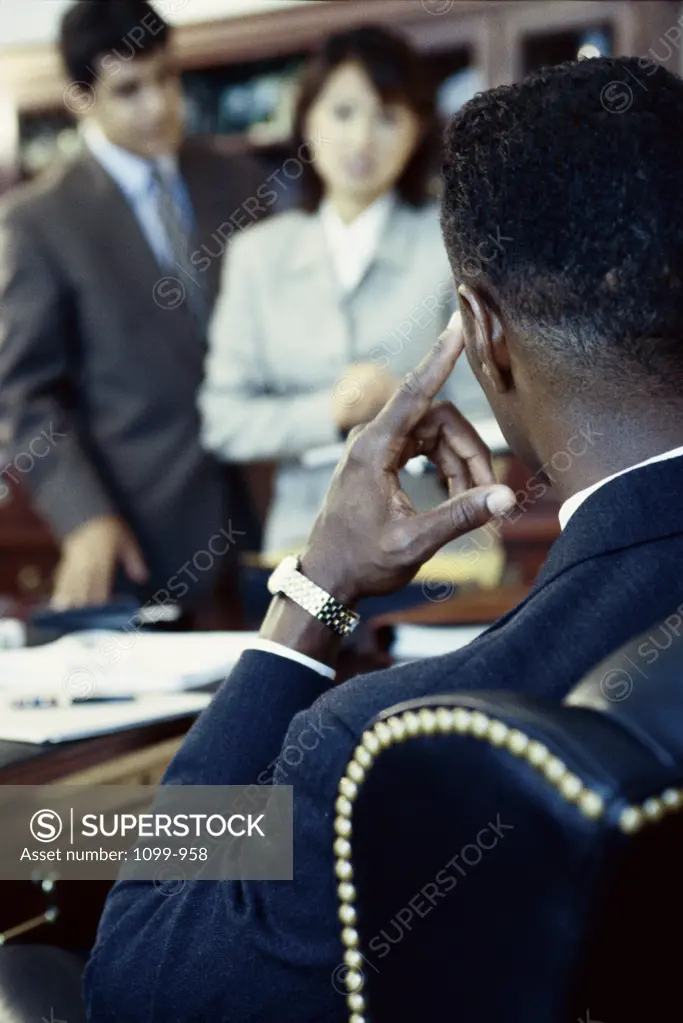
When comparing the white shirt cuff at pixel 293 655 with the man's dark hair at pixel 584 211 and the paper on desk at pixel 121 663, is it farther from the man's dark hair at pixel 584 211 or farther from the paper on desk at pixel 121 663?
the paper on desk at pixel 121 663

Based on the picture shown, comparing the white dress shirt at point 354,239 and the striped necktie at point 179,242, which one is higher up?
the white dress shirt at point 354,239

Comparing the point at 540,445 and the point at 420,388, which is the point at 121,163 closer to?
the point at 420,388

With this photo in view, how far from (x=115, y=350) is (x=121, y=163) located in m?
0.49

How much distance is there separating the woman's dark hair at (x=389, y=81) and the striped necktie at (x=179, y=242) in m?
0.49

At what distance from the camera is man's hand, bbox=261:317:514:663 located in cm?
94

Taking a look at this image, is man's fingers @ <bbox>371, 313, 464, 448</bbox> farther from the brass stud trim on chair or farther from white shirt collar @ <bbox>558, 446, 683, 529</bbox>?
the brass stud trim on chair

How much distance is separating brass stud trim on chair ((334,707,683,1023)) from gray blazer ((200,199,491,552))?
1.78 meters

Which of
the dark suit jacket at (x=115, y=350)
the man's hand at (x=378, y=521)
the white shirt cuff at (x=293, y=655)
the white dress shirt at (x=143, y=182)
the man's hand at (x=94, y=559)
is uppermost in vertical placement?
the man's hand at (x=378, y=521)

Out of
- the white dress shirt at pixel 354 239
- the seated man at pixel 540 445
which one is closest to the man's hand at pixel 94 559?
the white dress shirt at pixel 354 239

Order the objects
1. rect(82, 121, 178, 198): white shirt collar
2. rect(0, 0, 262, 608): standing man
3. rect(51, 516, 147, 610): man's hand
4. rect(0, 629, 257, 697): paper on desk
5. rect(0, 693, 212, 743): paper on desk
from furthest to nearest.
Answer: rect(82, 121, 178, 198): white shirt collar < rect(0, 0, 262, 608): standing man < rect(51, 516, 147, 610): man's hand < rect(0, 629, 257, 697): paper on desk < rect(0, 693, 212, 743): paper on desk

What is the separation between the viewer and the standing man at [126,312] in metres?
2.74

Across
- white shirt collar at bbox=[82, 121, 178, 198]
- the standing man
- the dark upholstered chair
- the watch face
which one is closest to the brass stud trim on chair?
the dark upholstered chair

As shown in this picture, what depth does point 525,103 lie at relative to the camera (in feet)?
2.42

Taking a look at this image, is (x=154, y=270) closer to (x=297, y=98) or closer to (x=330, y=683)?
(x=297, y=98)
